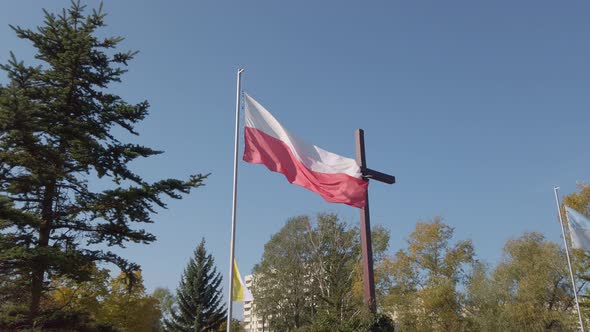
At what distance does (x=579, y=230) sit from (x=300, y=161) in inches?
707

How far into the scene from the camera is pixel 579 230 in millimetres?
24438

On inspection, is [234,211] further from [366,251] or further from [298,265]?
[298,265]

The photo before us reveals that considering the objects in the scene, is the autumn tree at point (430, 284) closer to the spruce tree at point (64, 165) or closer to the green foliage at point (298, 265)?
the green foliage at point (298, 265)

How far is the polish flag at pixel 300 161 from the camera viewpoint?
535 inches

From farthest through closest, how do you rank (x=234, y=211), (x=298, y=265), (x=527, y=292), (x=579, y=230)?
(x=298, y=265)
(x=527, y=292)
(x=579, y=230)
(x=234, y=211)

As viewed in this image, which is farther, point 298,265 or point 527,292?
point 298,265

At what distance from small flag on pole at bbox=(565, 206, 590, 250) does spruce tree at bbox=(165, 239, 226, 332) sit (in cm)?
2863

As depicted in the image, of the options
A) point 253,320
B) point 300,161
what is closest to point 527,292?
point 300,161

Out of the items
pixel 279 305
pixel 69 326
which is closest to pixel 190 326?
pixel 279 305

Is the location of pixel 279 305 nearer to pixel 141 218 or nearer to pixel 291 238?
pixel 291 238

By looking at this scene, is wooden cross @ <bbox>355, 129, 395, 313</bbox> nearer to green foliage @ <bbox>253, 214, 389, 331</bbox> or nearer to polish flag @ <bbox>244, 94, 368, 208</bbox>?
polish flag @ <bbox>244, 94, 368, 208</bbox>

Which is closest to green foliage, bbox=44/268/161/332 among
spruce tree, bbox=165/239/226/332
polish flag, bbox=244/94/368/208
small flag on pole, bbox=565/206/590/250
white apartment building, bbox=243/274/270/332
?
spruce tree, bbox=165/239/226/332

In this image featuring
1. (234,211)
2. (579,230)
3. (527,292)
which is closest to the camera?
(234,211)

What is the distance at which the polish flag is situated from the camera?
44.5 feet
